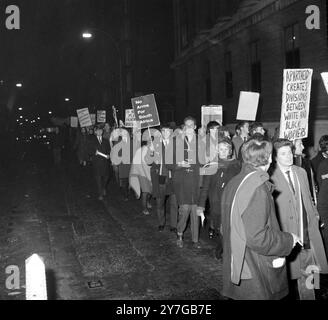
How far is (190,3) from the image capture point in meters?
28.7

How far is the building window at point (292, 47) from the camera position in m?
15.8

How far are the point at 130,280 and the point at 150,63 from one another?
35.1m

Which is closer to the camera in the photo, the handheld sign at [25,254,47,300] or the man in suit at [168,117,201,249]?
the handheld sign at [25,254,47,300]

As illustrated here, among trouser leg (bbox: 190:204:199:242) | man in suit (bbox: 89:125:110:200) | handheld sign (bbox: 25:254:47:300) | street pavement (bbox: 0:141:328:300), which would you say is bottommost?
street pavement (bbox: 0:141:328:300)

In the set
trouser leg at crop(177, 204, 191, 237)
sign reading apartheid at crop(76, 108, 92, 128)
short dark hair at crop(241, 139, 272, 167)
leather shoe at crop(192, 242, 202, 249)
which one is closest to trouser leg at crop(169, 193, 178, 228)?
trouser leg at crop(177, 204, 191, 237)

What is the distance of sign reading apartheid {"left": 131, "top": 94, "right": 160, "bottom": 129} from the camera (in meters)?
12.1

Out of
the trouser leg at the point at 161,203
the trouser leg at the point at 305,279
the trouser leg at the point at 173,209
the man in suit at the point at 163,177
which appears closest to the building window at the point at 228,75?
the man in suit at the point at 163,177

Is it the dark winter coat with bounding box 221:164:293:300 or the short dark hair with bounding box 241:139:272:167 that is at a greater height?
the short dark hair with bounding box 241:139:272:167

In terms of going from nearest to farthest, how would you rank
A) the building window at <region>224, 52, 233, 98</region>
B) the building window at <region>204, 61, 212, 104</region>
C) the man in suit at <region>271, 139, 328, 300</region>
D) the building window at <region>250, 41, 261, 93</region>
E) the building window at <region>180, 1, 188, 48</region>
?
the man in suit at <region>271, 139, 328, 300</region>
the building window at <region>250, 41, 261, 93</region>
the building window at <region>224, 52, 233, 98</region>
the building window at <region>204, 61, 212, 104</region>
the building window at <region>180, 1, 188, 48</region>

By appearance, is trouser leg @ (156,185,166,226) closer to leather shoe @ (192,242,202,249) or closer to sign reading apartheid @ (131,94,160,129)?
leather shoe @ (192,242,202,249)

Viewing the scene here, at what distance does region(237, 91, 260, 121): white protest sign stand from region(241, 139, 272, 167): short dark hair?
6.89 meters

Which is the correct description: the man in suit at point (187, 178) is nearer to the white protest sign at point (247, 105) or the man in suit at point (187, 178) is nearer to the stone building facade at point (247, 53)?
the white protest sign at point (247, 105)

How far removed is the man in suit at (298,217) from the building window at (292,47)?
38.4 ft
